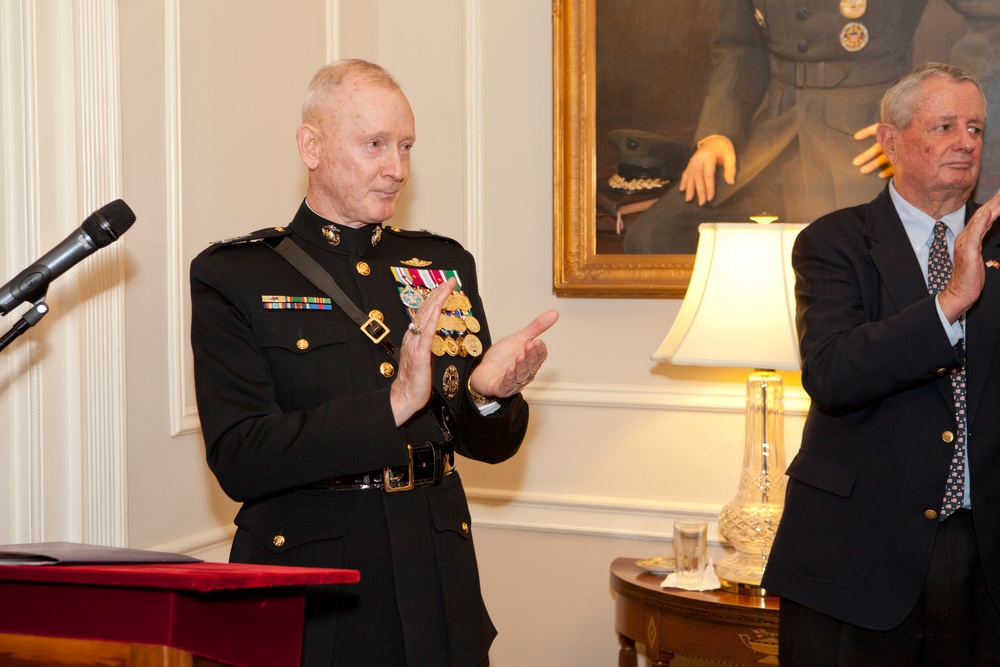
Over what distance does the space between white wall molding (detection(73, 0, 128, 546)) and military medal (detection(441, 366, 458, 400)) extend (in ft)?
3.46

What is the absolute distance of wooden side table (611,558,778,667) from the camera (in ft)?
9.80

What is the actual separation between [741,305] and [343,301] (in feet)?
4.71

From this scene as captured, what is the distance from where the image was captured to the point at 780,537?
2443 millimetres

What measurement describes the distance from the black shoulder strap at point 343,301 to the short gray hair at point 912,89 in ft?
4.23

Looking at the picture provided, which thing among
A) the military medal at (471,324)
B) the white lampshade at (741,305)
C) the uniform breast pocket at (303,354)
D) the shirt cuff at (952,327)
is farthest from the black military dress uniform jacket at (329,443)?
the white lampshade at (741,305)

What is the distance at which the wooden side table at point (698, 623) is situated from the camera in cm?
299

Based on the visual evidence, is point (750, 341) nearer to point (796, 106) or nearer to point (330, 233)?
point (796, 106)

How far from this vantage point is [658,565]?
3428 mm

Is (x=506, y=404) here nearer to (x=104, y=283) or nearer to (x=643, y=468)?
(x=104, y=283)

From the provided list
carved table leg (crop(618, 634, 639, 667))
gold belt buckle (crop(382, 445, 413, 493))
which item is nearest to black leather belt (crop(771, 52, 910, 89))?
carved table leg (crop(618, 634, 639, 667))

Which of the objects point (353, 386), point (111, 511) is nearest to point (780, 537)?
point (353, 386)

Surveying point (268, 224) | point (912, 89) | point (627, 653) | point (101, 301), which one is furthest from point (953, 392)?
point (268, 224)

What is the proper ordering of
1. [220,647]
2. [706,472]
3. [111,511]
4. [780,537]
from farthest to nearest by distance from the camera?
[706,472] → [111,511] → [780,537] → [220,647]

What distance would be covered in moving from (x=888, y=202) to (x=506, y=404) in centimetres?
103
